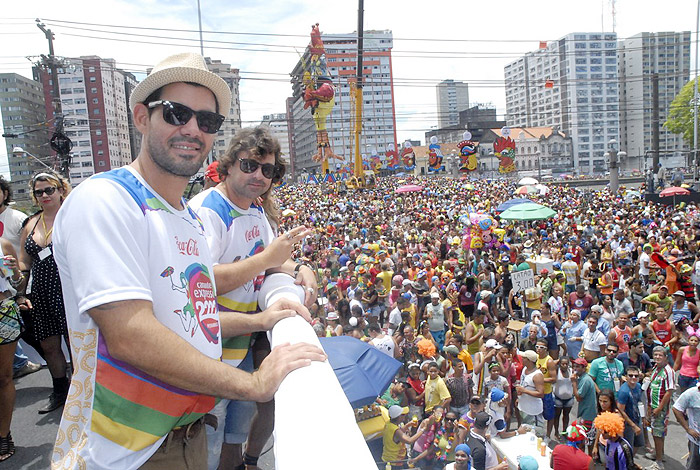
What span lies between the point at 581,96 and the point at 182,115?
496 ft

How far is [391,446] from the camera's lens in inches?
239

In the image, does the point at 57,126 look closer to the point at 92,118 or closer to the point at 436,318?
the point at 436,318

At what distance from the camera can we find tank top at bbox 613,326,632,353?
25.3 ft

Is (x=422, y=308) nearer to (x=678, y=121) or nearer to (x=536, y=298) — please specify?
(x=536, y=298)

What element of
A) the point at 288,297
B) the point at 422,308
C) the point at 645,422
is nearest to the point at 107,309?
the point at 288,297

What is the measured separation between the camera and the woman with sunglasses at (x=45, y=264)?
130 inches

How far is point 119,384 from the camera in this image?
43.8 inches

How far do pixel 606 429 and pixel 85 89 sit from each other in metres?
102

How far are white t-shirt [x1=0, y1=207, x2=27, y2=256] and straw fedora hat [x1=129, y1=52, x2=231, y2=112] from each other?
3111 millimetres

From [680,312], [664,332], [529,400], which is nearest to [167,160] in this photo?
[529,400]

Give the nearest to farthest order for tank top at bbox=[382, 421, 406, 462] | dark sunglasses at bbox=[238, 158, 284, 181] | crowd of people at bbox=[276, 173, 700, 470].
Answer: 1. dark sunglasses at bbox=[238, 158, 284, 181]
2. tank top at bbox=[382, 421, 406, 462]
3. crowd of people at bbox=[276, 173, 700, 470]

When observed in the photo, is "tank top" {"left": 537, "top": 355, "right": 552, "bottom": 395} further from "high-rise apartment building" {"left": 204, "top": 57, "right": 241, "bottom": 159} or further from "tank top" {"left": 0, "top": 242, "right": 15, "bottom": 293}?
"tank top" {"left": 0, "top": 242, "right": 15, "bottom": 293}

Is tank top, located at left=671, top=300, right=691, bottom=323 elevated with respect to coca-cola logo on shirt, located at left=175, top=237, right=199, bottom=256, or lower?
lower

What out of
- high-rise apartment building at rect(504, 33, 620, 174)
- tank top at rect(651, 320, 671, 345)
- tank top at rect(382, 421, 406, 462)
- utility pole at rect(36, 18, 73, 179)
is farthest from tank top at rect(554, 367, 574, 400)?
high-rise apartment building at rect(504, 33, 620, 174)
